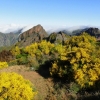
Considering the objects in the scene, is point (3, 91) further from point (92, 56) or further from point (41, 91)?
point (92, 56)

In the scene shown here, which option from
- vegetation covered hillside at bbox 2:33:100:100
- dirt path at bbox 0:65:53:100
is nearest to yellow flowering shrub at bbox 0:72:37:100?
dirt path at bbox 0:65:53:100

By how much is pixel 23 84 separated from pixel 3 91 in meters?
1.65

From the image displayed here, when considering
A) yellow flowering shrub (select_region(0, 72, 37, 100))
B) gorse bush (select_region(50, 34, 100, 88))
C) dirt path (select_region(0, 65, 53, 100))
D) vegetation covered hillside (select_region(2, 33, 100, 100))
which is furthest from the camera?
gorse bush (select_region(50, 34, 100, 88))

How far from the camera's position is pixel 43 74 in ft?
93.1

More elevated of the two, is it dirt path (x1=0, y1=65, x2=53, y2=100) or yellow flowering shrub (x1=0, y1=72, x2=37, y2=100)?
yellow flowering shrub (x1=0, y1=72, x2=37, y2=100)

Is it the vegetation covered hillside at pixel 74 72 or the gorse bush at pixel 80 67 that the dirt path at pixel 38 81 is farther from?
the gorse bush at pixel 80 67

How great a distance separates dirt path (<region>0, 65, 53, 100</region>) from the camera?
23791mm

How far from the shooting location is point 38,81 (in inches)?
1040

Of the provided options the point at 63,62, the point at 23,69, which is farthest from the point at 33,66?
the point at 63,62

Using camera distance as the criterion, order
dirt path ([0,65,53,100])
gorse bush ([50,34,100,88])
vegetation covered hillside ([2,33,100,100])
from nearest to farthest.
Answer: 1. dirt path ([0,65,53,100])
2. vegetation covered hillside ([2,33,100,100])
3. gorse bush ([50,34,100,88])

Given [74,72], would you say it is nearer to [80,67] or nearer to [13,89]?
[80,67]

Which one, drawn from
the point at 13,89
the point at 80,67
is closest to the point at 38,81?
the point at 80,67

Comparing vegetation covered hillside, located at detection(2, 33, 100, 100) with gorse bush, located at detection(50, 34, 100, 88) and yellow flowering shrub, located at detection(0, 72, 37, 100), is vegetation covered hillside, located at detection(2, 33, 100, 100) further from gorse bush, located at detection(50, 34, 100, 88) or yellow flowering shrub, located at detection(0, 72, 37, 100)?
yellow flowering shrub, located at detection(0, 72, 37, 100)

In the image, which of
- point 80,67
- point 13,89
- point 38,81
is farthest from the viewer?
point 38,81
